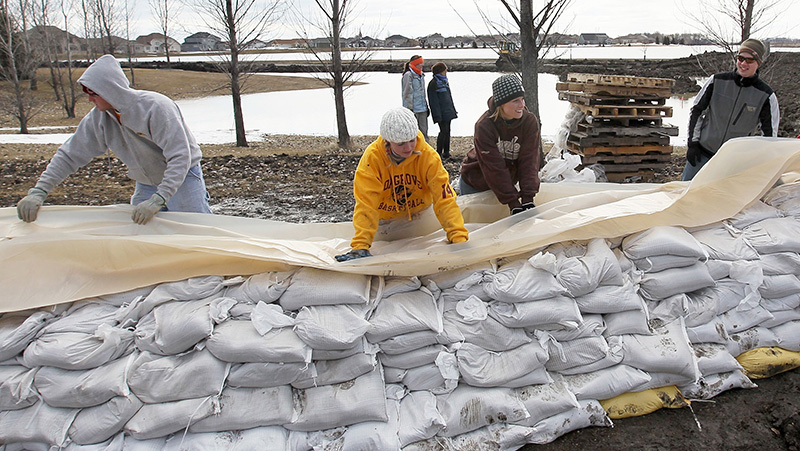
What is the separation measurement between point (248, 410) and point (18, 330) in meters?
0.98

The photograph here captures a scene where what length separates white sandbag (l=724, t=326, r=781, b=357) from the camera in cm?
252

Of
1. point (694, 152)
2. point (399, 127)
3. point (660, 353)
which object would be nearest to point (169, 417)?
point (399, 127)

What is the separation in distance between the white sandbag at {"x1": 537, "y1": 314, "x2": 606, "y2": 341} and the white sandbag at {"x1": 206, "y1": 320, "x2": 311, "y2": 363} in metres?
1.06

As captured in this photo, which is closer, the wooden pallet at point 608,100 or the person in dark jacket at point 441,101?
the wooden pallet at point 608,100

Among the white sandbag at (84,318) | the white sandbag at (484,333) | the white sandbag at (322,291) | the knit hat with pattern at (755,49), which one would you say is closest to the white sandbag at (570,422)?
the white sandbag at (484,333)

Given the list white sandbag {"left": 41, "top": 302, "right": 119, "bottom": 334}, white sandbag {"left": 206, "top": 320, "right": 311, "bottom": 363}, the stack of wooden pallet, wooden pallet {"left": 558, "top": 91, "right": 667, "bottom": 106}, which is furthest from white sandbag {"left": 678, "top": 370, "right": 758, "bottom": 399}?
wooden pallet {"left": 558, "top": 91, "right": 667, "bottom": 106}

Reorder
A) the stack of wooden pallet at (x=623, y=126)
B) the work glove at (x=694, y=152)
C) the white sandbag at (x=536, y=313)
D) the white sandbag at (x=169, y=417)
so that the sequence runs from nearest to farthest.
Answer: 1. the white sandbag at (x=169, y=417)
2. the white sandbag at (x=536, y=313)
3. the work glove at (x=694, y=152)
4. the stack of wooden pallet at (x=623, y=126)

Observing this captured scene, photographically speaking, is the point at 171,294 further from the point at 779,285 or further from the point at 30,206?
the point at 779,285

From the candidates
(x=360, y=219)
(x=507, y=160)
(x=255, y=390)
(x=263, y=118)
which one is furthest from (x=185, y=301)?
(x=263, y=118)

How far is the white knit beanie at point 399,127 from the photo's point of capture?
2.26 metres

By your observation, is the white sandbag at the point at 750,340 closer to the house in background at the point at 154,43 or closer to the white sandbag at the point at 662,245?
the white sandbag at the point at 662,245

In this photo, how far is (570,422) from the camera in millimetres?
2201

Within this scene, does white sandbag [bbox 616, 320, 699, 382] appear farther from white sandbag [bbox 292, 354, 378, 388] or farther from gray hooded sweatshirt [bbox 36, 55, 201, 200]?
gray hooded sweatshirt [bbox 36, 55, 201, 200]

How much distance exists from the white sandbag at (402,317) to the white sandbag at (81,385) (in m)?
0.98
